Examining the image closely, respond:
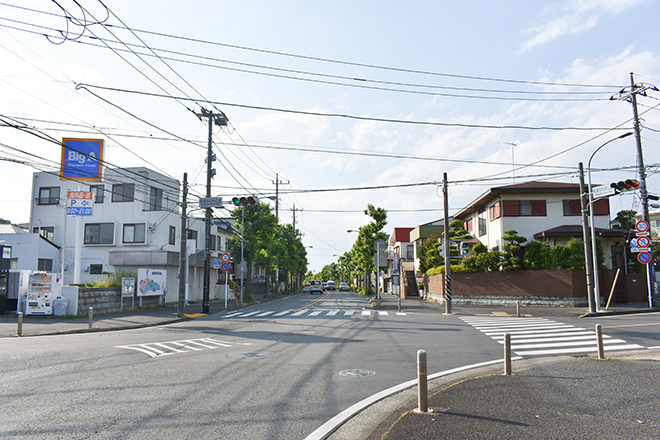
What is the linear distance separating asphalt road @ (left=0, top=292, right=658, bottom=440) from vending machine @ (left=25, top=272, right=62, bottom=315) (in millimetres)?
7443

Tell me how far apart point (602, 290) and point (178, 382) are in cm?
2685

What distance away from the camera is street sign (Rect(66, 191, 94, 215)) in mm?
23438

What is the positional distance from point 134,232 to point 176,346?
78.0ft

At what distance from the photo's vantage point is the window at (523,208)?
3078 cm

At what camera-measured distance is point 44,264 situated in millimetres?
32594

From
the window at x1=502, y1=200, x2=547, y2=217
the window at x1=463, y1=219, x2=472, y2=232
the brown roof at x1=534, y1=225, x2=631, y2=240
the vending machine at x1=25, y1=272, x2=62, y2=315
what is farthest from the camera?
the window at x1=463, y1=219, x2=472, y2=232

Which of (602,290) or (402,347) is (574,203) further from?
(402,347)

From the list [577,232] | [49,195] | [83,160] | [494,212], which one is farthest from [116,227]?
[577,232]

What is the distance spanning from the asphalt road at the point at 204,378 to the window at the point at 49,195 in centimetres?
2488

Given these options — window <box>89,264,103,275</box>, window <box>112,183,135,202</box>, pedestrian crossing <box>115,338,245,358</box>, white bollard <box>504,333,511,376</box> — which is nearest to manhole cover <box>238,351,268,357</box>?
pedestrian crossing <box>115,338,245,358</box>

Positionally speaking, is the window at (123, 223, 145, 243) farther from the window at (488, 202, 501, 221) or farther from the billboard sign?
the window at (488, 202, 501, 221)

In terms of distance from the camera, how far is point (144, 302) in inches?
1075

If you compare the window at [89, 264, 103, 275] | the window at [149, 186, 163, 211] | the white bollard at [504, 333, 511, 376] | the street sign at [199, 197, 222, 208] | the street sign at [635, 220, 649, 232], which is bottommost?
the white bollard at [504, 333, 511, 376]

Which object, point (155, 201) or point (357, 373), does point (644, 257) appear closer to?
point (357, 373)
